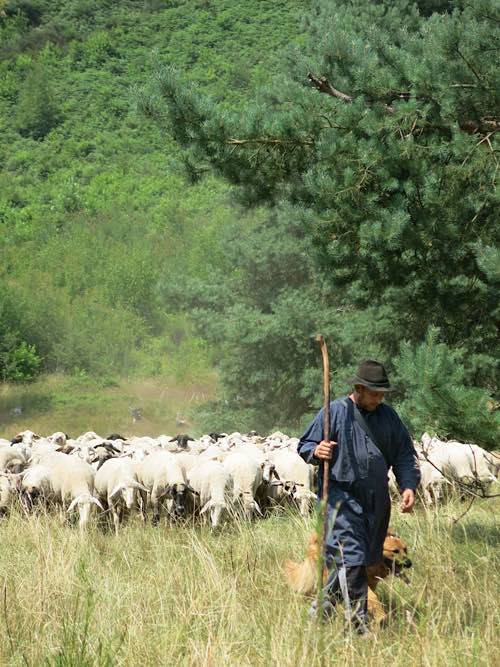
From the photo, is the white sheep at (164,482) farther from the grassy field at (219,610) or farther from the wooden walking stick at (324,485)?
the wooden walking stick at (324,485)

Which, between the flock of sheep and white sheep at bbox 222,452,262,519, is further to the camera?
white sheep at bbox 222,452,262,519

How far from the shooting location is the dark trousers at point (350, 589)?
5906mm

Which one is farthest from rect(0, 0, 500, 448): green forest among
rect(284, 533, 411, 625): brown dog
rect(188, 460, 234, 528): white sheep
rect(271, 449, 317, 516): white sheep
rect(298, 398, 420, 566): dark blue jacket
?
rect(188, 460, 234, 528): white sheep

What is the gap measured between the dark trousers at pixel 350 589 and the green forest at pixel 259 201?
1449 mm

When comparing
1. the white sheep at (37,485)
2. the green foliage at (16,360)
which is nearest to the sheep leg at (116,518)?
the white sheep at (37,485)

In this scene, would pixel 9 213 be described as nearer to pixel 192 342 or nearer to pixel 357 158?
pixel 192 342

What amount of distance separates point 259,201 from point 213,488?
3211mm

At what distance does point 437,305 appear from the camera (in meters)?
9.16

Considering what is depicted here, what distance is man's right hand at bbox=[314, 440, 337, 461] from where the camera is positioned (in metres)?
5.94

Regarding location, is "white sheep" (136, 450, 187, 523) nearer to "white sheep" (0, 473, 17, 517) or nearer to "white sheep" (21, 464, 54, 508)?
"white sheep" (21, 464, 54, 508)

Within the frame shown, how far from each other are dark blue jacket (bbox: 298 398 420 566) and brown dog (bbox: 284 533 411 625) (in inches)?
7.0

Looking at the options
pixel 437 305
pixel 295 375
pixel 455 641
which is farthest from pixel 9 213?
pixel 455 641

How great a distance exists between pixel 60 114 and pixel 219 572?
5515 centimetres

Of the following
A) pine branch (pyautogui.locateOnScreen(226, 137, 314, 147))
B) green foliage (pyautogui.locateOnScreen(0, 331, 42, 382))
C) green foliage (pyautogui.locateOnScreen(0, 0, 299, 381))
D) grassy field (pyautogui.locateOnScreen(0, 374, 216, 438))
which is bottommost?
grassy field (pyautogui.locateOnScreen(0, 374, 216, 438))
